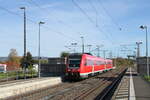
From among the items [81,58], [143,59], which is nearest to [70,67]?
[81,58]

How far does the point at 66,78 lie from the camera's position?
3362cm

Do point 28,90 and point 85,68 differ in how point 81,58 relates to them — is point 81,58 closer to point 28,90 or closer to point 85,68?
point 85,68

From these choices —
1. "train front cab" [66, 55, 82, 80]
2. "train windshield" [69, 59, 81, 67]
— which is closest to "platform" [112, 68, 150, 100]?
"train front cab" [66, 55, 82, 80]

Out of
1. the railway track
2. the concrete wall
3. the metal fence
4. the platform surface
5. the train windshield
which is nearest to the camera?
the platform surface

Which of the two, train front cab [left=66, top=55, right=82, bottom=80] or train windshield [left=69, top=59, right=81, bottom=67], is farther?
train windshield [left=69, top=59, right=81, bottom=67]

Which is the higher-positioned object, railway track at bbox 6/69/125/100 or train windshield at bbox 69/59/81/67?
train windshield at bbox 69/59/81/67

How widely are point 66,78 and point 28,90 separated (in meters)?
11.7

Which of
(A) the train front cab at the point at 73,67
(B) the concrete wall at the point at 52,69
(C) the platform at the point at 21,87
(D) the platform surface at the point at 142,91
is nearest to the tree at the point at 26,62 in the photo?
(B) the concrete wall at the point at 52,69

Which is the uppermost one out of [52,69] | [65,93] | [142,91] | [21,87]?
[52,69]

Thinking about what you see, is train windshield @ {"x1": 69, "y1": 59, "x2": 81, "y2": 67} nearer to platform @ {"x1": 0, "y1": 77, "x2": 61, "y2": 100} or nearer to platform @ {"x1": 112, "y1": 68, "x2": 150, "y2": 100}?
platform @ {"x1": 0, "y1": 77, "x2": 61, "y2": 100}

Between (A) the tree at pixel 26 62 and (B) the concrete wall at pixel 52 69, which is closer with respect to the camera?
(A) the tree at pixel 26 62

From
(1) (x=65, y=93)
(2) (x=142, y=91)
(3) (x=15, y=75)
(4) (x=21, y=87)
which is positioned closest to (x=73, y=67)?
(1) (x=65, y=93)

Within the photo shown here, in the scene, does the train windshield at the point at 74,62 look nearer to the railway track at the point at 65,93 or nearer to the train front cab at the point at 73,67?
the train front cab at the point at 73,67

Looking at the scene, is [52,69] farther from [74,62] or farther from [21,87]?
[21,87]
